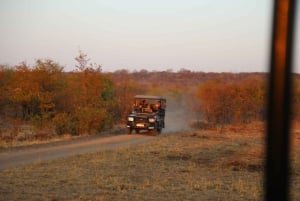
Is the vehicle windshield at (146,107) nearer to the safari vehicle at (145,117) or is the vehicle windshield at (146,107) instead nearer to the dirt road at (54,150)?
the safari vehicle at (145,117)

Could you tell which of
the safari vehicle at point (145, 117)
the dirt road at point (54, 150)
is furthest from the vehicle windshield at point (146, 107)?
the dirt road at point (54, 150)

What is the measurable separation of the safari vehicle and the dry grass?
29.4 feet

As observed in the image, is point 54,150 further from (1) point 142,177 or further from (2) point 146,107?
(2) point 146,107

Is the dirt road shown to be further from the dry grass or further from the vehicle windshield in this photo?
the vehicle windshield

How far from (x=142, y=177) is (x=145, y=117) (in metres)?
16.5

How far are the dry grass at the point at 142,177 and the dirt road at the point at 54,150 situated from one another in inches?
39.2

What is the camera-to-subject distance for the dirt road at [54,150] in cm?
1724

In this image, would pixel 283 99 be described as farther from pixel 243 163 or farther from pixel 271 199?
pixel 243 163

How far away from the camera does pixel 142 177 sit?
1392 cm

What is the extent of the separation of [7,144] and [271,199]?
20.6m

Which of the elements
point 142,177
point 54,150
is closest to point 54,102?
point 54,150

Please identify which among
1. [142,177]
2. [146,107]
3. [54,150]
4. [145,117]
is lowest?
[54,150]

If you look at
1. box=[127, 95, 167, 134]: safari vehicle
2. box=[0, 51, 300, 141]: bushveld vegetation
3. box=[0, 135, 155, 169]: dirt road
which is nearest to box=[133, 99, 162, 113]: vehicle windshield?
box=[127, 95, 167, 134]: safari vehicle

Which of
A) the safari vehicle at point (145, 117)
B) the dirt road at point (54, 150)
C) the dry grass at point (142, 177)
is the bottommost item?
the dirt road at point (54, 150)
